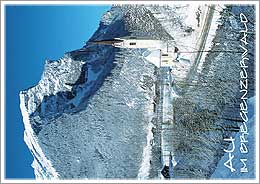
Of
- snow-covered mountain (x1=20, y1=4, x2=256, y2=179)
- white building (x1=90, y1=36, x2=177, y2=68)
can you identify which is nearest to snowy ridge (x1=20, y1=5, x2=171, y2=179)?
snow-covered mountain (x1=20, y1=4, x2=256, y2=179)

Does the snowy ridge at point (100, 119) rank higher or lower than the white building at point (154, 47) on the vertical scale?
lower

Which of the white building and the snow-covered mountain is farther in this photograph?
the white building

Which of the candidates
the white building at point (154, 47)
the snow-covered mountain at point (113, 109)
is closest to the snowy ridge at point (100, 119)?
the snow-covered mountain at point (113, 109)

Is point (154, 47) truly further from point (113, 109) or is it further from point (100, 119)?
point (100, 119)

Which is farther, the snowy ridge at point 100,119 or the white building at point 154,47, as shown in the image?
the white building at point 154,47

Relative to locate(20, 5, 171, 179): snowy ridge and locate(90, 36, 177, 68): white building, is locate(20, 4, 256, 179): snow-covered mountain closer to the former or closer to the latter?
locate(20, 5, 171, 179): snowy ridge

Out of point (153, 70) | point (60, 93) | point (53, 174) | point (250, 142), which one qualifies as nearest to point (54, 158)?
point (53, 174)

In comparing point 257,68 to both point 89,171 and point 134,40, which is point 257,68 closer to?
point 134,40

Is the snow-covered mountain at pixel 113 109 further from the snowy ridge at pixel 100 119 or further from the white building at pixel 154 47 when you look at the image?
the white building at pixel 154 47

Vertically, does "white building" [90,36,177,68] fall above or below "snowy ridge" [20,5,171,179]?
above
